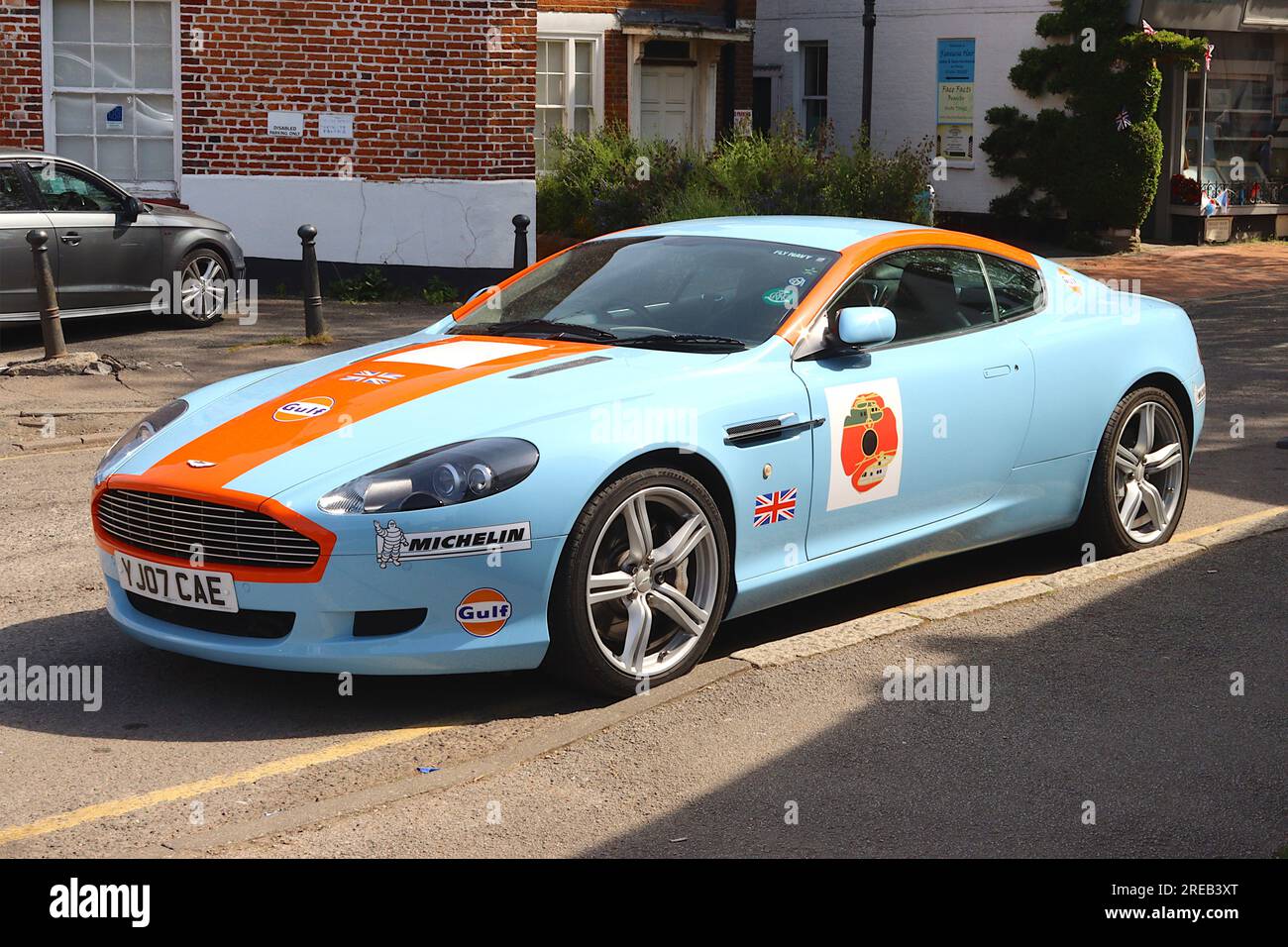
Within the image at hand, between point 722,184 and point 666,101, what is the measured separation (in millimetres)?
5976

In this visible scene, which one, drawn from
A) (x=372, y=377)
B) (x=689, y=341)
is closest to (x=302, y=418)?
(x=372, y=377)

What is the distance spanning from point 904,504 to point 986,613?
0.56 m

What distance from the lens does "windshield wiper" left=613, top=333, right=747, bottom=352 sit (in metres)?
5.93

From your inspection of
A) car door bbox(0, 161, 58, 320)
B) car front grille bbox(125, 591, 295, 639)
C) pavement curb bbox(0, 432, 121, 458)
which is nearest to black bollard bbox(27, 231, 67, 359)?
car door bbox(0, 161, 58, 320)

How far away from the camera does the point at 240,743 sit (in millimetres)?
5004

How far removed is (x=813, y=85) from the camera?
27.4m

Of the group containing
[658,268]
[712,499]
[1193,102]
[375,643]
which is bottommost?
[375,643]

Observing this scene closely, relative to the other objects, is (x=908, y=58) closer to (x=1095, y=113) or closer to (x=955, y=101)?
(x=955, y=101)

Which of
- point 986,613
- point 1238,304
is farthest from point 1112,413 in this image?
point 1238,304

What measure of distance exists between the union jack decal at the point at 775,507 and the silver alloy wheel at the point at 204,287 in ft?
33.4

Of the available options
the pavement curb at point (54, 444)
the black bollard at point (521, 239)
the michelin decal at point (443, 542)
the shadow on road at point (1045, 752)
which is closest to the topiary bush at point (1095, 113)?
the black bollard at point (521, 239)

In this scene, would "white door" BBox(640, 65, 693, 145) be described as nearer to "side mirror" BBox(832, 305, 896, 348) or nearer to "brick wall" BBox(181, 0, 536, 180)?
"brick wall" BBox(181, 0, 536, 180)

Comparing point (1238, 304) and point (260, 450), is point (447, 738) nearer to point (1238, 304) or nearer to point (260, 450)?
point (260, 450)

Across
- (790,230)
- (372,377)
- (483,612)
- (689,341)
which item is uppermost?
(790,230)
